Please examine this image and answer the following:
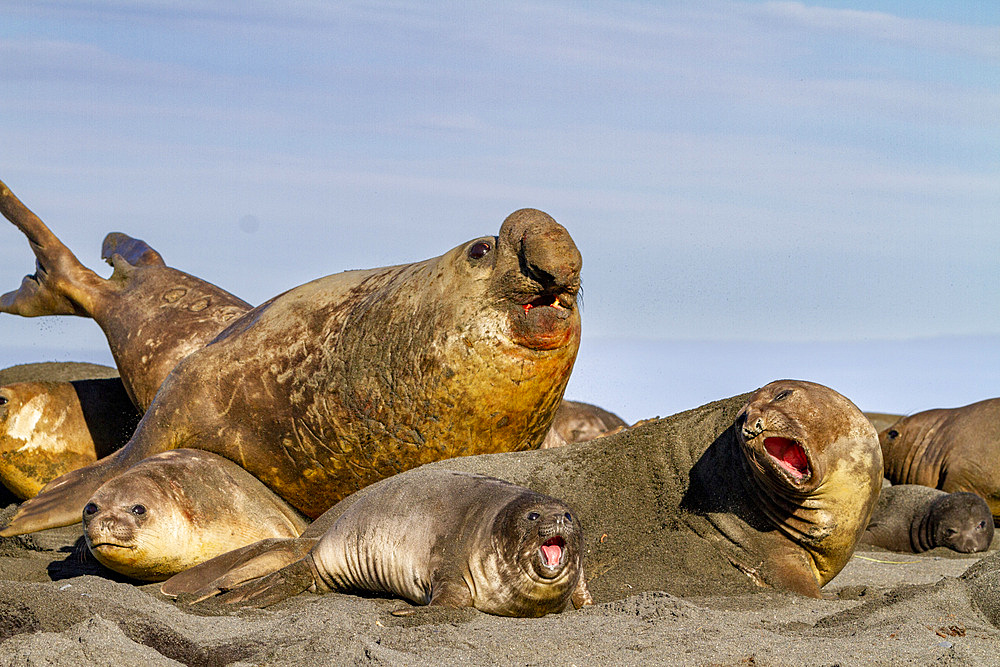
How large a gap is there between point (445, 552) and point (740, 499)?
1.52 m

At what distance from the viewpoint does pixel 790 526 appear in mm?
5039

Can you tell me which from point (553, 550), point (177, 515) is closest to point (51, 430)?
point (177, 515)

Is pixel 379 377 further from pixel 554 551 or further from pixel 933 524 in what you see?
pixel 933 524

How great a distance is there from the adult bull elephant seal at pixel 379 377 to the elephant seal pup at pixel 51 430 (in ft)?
4.54

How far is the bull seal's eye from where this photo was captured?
6.16m

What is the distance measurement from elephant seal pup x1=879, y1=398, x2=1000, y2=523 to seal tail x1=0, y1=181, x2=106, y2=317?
793 centimetres

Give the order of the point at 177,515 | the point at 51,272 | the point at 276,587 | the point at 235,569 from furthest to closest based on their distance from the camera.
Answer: the point at 51,272, the point at 177,515, the point at 235,569, the point at 276,587

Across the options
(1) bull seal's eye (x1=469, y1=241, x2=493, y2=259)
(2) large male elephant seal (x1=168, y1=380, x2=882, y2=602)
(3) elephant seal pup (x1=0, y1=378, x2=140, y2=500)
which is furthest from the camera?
(3) elephant seal pup (x1=0, y1=378, x2=140, y2=500)

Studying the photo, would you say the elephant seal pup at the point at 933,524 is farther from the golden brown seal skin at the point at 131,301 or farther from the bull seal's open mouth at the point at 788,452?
the golden brown seal skin at the point at 131,301

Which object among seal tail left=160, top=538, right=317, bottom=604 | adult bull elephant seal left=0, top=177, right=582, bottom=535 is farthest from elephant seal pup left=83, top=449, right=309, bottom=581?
seal tail left=160, top=538, right=317, bottom=604

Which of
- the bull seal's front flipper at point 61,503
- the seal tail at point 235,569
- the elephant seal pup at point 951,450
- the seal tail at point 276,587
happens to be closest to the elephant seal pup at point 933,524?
the elephant seal pup at point 951,450

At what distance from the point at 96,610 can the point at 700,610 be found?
2.13 m

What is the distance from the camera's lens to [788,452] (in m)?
4.95

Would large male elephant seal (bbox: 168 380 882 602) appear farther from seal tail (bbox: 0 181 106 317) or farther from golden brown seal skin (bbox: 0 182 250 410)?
seal tail (bbox: 0 181 106 317)
